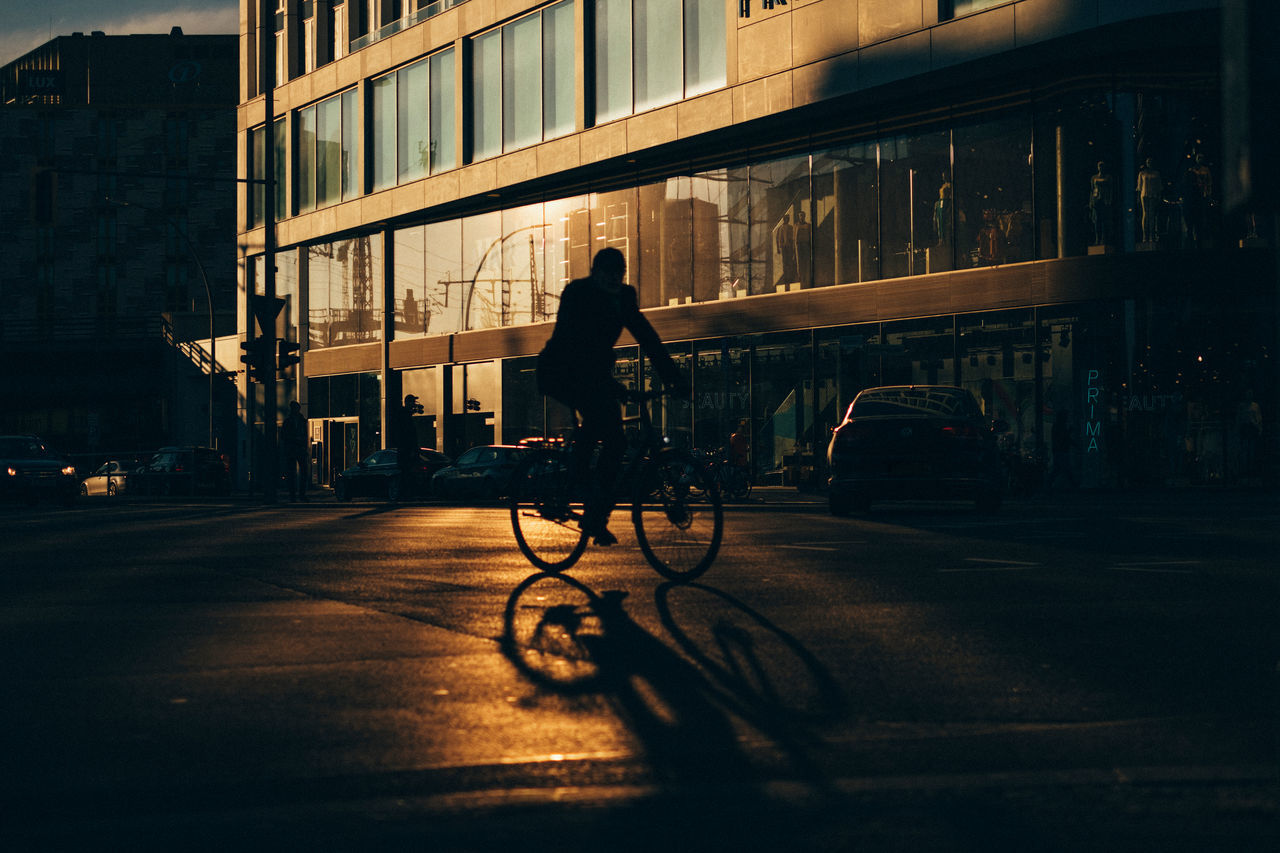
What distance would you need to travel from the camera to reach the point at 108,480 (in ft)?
146

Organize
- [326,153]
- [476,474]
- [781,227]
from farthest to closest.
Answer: [326,153], [781,227], [476,474]

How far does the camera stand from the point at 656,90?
34.4 metres

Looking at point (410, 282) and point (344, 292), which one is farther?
Answer: point (344, 292)

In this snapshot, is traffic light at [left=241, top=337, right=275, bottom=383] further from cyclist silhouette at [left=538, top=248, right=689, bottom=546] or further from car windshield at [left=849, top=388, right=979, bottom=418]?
cyclist silhouette at [left=538, top=248, right=689, bottom=546]

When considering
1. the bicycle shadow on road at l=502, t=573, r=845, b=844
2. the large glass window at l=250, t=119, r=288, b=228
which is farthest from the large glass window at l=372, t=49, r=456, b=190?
the bicycle shadow on road at l=502, t=573, r=845, b=844

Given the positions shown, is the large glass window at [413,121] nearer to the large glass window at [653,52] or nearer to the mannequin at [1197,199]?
the large glass window at [653,52]

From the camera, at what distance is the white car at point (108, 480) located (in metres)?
44.2

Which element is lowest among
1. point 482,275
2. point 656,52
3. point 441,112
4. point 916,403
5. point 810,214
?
point 916,403

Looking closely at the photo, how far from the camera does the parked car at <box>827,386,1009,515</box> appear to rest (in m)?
15.9

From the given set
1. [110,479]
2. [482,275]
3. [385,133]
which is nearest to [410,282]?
[482,275]

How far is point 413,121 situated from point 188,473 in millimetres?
11911

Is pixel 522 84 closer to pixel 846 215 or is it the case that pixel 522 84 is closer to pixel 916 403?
pixel 846 215

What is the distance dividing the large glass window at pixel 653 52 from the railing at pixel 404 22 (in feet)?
23.2

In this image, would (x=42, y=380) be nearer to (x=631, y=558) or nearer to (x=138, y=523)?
(x=138, y=523)
